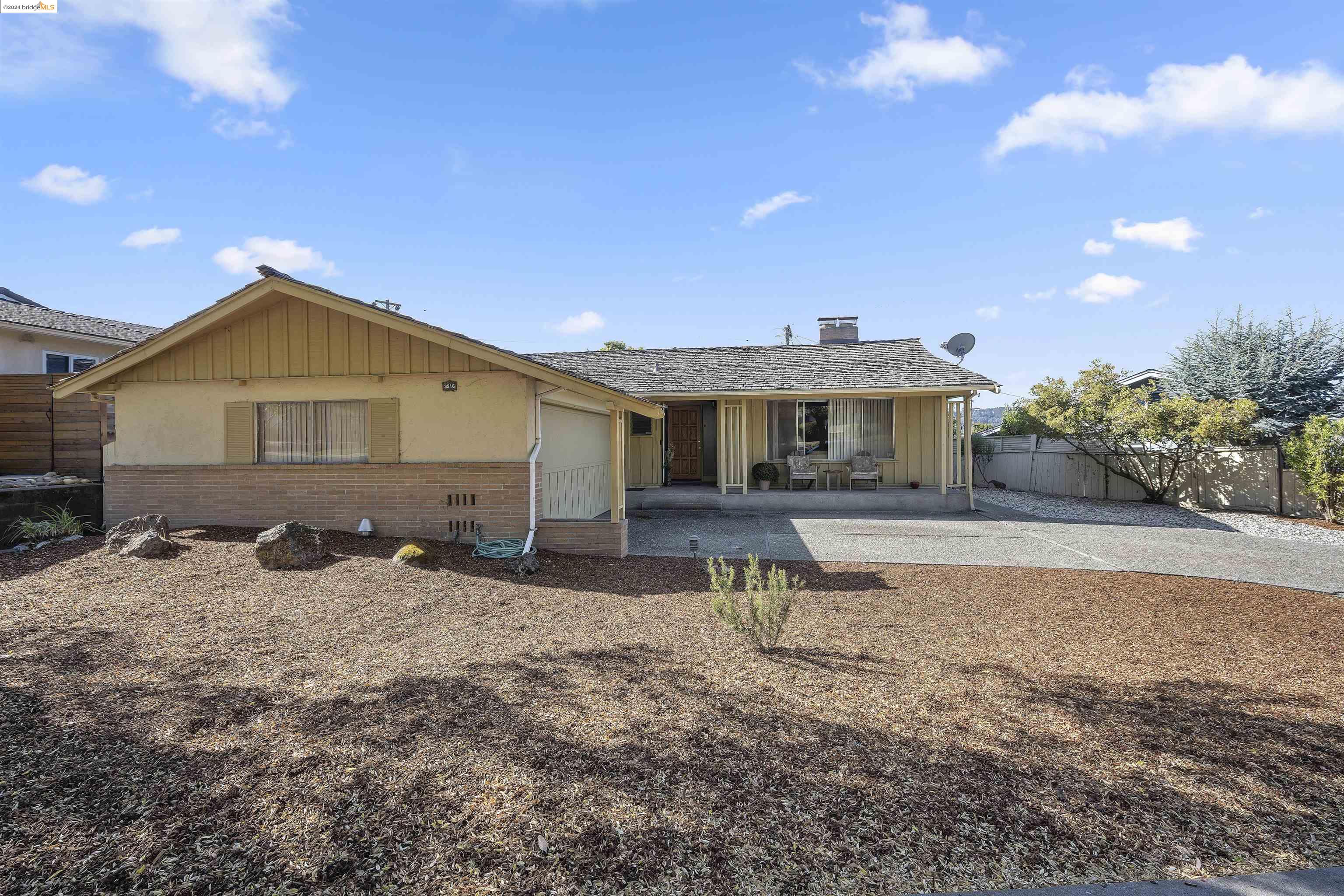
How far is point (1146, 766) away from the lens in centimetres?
307

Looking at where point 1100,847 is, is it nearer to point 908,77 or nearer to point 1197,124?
point 908,77

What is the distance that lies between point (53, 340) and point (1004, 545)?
60.6ft

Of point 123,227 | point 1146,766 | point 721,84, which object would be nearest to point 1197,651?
point 1146,766

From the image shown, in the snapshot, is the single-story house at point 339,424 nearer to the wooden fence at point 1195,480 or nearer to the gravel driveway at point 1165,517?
the gravel driveway at point 1165,517

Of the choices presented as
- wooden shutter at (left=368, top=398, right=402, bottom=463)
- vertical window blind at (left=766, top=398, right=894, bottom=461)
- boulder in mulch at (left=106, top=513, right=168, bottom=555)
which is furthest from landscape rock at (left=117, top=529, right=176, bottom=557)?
vertical window blind at (left=766, top=398, right=894, bottom=461)

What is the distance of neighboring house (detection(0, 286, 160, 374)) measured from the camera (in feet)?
38.4

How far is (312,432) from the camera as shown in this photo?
28.4ft

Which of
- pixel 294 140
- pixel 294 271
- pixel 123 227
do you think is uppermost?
pixel 294 140

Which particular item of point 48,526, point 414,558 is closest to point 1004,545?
point 414,558

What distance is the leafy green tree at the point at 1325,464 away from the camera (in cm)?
1095

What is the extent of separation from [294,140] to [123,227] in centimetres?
368

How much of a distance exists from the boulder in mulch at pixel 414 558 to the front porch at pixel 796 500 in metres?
6.07

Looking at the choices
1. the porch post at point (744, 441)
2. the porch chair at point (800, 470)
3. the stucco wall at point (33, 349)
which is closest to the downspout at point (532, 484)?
the porch post at point (744, 441)

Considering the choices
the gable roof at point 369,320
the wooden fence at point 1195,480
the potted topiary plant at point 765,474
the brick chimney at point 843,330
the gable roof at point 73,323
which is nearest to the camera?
the gable roof at point 369,320
